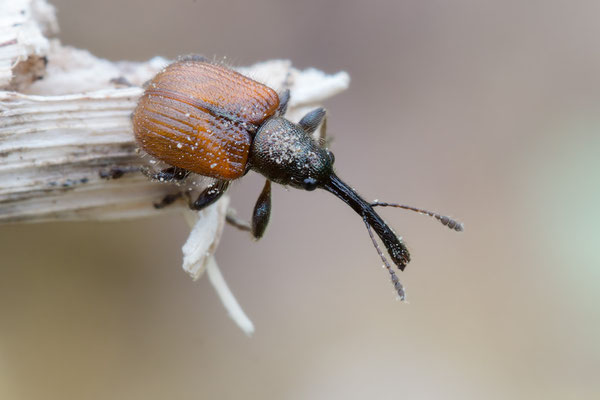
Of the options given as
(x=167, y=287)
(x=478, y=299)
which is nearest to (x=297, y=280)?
(x=167, y=287)

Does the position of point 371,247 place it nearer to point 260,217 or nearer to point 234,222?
point 260,217

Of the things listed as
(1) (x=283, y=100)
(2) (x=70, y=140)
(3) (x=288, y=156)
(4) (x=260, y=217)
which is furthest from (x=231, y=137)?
(2) (x=70, y=140)

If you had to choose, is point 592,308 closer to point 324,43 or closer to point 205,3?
point 324,43

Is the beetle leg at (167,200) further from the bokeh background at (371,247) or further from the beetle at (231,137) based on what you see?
the bokeh background at (371,247)

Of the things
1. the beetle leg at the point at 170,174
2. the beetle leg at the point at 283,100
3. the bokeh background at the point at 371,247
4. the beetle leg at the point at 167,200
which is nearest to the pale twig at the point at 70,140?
the beetle leg at the point at 167,200

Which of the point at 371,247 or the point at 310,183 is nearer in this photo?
the point at 310,183

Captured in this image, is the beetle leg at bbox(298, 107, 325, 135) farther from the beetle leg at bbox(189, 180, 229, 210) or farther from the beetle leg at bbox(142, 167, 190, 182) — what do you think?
the beetle leg at bbox(142, 167, 190, 182)

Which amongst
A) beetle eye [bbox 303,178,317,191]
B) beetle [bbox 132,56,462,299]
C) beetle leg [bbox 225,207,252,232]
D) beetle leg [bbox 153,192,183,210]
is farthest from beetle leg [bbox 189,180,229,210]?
beetle eye [bbox 303,178,317,191]
